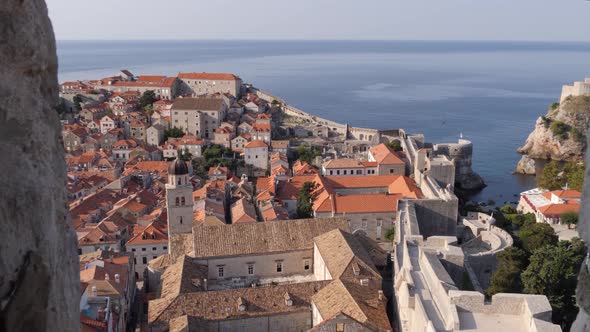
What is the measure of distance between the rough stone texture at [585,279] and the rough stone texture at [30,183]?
2.64 meters

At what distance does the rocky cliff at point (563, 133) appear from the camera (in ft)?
170

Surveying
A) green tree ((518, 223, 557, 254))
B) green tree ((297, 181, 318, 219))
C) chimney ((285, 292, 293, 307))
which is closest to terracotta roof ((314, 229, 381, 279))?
chimney ((285, 292, 293, 307))

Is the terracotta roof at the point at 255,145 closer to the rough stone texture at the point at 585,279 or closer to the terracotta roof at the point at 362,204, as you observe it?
the terracotta roof at the point at 362,204

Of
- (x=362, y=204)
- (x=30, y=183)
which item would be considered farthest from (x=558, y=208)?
(x=30, y=183)

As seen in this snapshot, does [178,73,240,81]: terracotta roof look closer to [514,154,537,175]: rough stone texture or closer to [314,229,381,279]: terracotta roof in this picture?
[514,154,537,175]: rough stone texture

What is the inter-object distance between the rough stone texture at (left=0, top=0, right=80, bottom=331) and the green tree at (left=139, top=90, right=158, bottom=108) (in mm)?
61708

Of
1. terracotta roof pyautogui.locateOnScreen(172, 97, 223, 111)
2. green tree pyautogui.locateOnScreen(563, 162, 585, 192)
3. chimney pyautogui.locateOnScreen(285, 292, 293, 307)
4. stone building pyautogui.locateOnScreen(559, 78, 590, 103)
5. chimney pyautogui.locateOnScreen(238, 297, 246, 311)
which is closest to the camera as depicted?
chimney pyautogui.locateOnScreen(238, 297, 246, 311)

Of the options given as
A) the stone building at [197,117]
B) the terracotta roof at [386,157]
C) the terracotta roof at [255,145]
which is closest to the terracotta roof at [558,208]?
the terracotta roof at [386,157]

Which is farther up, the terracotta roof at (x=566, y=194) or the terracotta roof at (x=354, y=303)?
the terracotta roof at (x=354, y=303)

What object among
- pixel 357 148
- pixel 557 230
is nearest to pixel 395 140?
pixel 357 148

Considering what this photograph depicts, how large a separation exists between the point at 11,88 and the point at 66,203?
872 mm

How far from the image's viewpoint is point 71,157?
43594mm

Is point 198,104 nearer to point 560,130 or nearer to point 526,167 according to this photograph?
point 526,167

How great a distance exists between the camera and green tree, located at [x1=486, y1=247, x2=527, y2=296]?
17.2m
